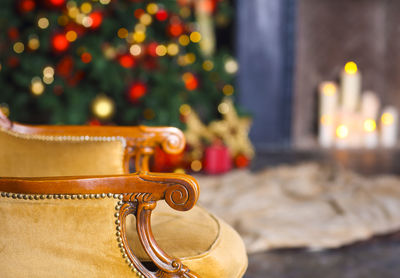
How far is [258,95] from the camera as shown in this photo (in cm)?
359

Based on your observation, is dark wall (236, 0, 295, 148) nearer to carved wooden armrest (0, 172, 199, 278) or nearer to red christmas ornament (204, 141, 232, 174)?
red christmas ornament (204, 141, 232, 174)

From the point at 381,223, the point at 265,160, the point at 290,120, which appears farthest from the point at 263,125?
the point at 381,223

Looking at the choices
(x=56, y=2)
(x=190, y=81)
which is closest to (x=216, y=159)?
(x=190, y=81)

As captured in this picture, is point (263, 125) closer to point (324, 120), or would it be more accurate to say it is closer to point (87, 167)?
point (324, 120)

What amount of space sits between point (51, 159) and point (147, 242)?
0.37 metres

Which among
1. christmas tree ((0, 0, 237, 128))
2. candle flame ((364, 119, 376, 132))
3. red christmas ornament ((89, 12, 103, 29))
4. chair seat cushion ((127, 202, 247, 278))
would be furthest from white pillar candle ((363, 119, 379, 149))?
chair seat cushion ((127, 202, 247, 278))

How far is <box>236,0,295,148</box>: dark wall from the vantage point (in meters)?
3.50

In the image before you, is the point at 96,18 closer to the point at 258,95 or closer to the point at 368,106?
the point at 258,95

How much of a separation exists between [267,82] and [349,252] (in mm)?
2147

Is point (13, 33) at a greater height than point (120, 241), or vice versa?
point (13, 33)

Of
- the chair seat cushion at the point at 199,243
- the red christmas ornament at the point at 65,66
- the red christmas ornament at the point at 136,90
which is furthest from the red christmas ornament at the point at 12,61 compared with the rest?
the chair seat cushion at the point at 199,243

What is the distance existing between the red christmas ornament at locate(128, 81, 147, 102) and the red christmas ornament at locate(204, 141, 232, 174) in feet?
1.70

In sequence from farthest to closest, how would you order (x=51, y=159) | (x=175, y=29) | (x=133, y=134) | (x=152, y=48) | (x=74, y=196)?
(x=175, y=29)
(x=152, y=48)
(x=133, y=134)
(x=51, y=159)
(x=74, y=196)

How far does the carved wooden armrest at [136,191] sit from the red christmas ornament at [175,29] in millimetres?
2069
